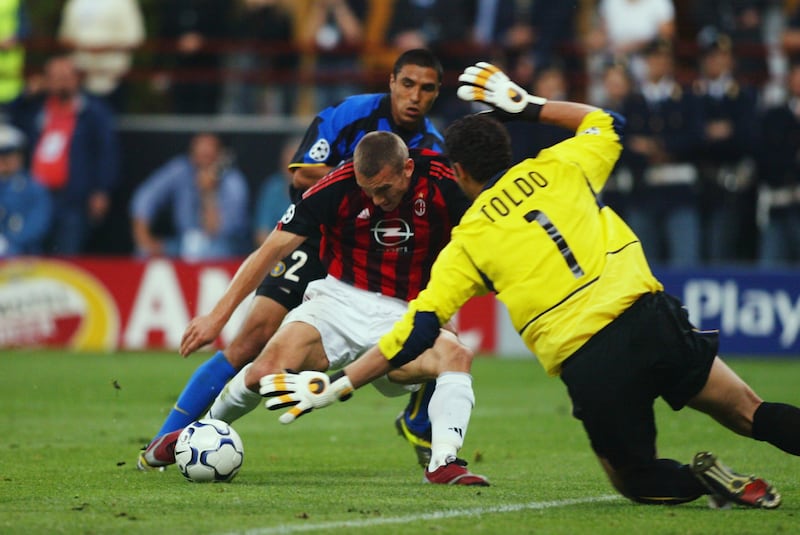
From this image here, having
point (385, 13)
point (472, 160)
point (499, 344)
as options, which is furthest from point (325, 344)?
point (385, 13)

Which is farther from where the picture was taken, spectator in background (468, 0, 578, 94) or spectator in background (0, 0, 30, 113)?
spectator in background (0, 0, 30, 113)

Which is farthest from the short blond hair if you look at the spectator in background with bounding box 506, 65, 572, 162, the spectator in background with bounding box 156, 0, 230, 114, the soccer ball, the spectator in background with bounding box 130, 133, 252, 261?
the spectator in background with bounding box 156, 0, 230, 114

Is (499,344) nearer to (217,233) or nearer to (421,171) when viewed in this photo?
(217,233)

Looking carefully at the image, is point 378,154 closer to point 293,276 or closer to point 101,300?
point 293,276

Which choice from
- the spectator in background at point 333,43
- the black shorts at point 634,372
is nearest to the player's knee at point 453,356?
the black shorts at point 634,372

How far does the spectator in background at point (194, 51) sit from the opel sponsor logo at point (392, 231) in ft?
33.0

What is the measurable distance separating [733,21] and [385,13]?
4.32m

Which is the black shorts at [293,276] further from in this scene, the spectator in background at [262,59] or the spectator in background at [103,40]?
the spectator in background at [103,40]

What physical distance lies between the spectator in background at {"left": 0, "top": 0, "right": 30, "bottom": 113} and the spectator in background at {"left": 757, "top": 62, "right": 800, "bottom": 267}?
9404mm

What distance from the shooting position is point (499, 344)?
648 inches

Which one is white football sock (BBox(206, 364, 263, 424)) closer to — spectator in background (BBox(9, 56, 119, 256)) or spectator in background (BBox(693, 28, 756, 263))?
spectator in background (BBox(693, 28, 756, 263))

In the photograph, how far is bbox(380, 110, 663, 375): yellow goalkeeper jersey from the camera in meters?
6.19

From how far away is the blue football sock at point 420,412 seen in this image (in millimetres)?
8398

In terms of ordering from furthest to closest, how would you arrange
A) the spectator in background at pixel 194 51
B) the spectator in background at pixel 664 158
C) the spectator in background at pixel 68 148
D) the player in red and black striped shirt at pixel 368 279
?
the spectator in background at pixel 194 51
the spectator in background at pixel 68 148
the spectator in background at pixel 664 158
the player in red and black striped shirt at pixel 368 279
